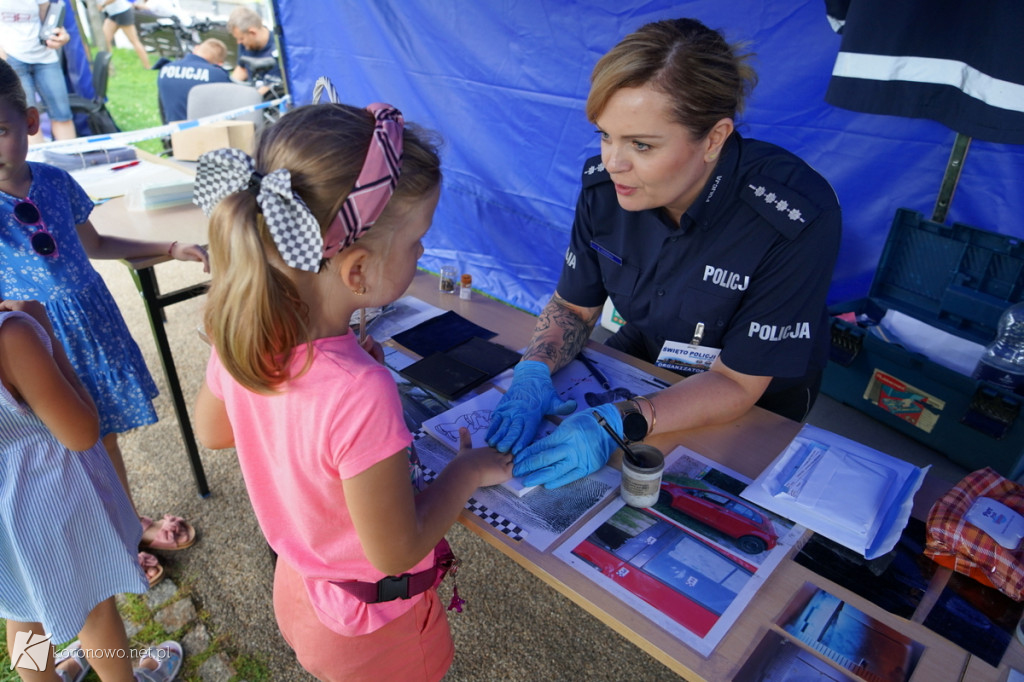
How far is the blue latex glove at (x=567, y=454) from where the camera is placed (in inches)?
Result: 48.9

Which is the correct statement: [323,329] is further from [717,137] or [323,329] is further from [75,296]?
[75,296]

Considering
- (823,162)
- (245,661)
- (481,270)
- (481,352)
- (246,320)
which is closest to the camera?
(246,320)

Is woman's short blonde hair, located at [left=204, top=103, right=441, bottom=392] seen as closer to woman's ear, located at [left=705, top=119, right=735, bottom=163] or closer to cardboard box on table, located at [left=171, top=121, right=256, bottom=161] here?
woman's ear, located at [left=705, top=119, right=735, bottom=163]

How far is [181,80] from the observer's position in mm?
5250

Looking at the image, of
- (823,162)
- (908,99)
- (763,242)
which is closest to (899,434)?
(823,162)

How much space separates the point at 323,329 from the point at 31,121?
1.47m

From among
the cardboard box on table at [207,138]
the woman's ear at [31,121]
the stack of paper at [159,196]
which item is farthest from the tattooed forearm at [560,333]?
the cardboard box on table at [207,138]

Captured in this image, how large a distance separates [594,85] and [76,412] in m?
1.38

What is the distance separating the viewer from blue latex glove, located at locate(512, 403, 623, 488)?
1243 millimetres

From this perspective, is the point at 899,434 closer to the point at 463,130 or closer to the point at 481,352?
the point at 481,352

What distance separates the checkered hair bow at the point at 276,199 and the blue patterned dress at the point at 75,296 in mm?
1286

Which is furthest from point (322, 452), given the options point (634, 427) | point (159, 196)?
point (159, 196)

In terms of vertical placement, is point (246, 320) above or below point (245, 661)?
above

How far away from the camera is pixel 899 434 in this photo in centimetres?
265
